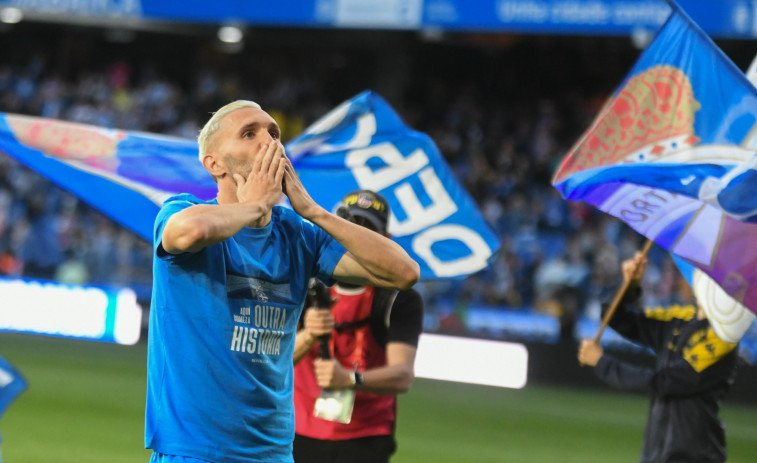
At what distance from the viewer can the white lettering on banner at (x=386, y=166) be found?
7371 millimetres

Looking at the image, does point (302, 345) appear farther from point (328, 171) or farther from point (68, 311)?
point (68, 311)

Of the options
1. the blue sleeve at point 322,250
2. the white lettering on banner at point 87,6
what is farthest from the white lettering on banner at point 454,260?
the white lettering on banner at point 87,6

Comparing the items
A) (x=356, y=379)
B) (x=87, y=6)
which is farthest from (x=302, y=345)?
(x=87, y=6)

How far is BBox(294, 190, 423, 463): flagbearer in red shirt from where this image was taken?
501 cm

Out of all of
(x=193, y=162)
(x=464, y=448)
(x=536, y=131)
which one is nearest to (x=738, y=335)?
(x=193, y=162)

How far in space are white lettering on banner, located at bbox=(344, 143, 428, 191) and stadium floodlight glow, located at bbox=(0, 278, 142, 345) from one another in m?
10.3

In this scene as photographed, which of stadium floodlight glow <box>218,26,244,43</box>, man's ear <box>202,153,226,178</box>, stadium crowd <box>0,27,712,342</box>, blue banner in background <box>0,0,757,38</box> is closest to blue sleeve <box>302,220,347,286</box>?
man's ear <box>202,153,226,178</box>

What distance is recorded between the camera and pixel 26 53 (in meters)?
27.3

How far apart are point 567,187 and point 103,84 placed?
70.6 feet

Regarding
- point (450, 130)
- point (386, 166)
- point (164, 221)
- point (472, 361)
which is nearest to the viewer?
point (164, 221)

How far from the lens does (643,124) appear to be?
19.5ft

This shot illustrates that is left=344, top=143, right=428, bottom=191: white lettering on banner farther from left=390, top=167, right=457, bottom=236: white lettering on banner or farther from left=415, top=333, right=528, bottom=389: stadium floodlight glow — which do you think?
left=415, top=333, right=528, bottom=389: stadium floodlight glow

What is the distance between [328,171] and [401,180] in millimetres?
499

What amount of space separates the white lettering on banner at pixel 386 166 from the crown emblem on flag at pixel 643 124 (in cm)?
167
